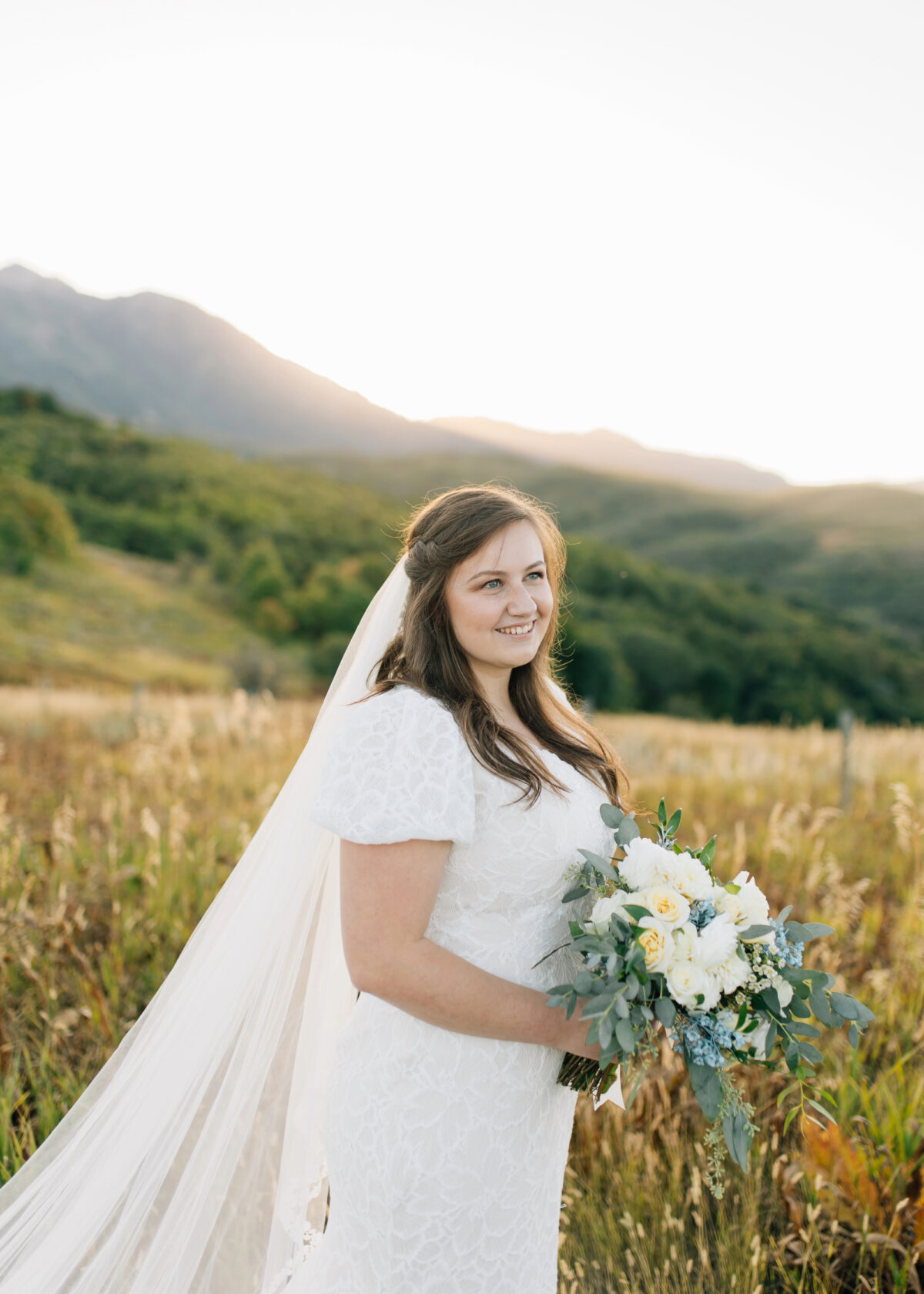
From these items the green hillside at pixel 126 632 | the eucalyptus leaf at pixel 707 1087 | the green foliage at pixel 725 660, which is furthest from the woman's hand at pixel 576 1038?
the green foliage at pixel 725 660

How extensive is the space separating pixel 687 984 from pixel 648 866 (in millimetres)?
237

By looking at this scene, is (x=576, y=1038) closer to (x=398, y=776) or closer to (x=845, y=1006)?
(x=845, y=1006)

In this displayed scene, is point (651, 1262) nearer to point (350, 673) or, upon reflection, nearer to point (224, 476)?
point (350, 673)

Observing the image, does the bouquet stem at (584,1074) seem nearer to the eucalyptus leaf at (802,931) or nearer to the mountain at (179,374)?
the eucalyptus leaf at (802,931)

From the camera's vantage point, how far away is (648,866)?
1.77m

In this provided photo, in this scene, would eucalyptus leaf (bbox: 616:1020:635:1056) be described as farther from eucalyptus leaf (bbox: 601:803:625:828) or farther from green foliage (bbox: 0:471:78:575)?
green foliage (bbox: 0:471:78:575)

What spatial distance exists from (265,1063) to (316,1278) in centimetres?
49

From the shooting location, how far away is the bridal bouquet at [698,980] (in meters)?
1.63

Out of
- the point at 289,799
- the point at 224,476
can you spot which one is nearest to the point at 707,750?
the point at 289,799

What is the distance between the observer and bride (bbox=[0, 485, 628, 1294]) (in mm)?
1750

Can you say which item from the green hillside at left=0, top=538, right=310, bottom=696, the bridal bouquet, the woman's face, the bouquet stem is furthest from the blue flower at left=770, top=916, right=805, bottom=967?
the green hillside at left=0, top=538, right=310, bottom=696

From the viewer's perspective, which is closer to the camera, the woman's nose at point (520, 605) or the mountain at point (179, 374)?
the woman's nose at point (520, 605)

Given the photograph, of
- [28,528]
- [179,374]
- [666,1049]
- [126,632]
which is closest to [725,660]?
[126,632]

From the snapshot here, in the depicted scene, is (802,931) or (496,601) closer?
(802,931)
